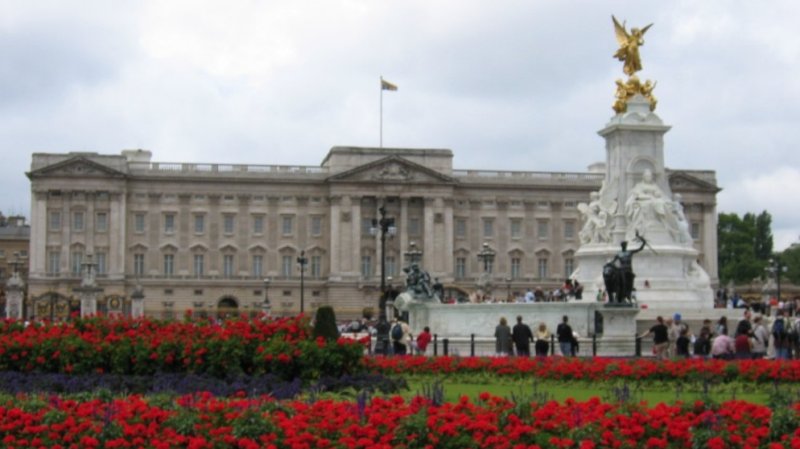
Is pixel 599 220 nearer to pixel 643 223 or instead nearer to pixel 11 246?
pixel 643 223

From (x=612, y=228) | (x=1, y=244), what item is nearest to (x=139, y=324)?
(x=612, y=228)

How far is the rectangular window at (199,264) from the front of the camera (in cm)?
9500

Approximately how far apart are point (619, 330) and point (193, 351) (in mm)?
14284

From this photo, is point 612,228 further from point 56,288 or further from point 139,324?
point 56,288

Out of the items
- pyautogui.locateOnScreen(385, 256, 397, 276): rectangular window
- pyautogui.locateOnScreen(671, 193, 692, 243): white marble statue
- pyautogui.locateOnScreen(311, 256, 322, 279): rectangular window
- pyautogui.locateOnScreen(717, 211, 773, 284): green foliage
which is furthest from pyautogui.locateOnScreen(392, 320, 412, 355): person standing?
pyautogui.locateOnScreen(717, 211, 773, 284): green foliage

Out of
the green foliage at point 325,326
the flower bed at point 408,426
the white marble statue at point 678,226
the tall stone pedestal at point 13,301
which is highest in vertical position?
the white marble statue at point 678,226

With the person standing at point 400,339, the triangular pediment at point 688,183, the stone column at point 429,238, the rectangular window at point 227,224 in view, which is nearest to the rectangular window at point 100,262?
the rectangular window at point 227,224

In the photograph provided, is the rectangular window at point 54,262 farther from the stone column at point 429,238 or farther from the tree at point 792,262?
the tree at point 792,262

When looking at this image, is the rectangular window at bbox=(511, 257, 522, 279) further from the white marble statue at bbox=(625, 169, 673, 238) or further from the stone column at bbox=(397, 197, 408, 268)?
the white marble statue at bbox=(625, 169, 673, 238)

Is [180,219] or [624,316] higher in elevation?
[180,219]

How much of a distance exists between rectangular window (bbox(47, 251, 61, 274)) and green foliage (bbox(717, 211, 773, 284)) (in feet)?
207

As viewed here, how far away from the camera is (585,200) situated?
325 ft

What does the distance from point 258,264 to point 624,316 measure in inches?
2656

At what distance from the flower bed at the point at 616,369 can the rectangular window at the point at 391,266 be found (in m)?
71.7
